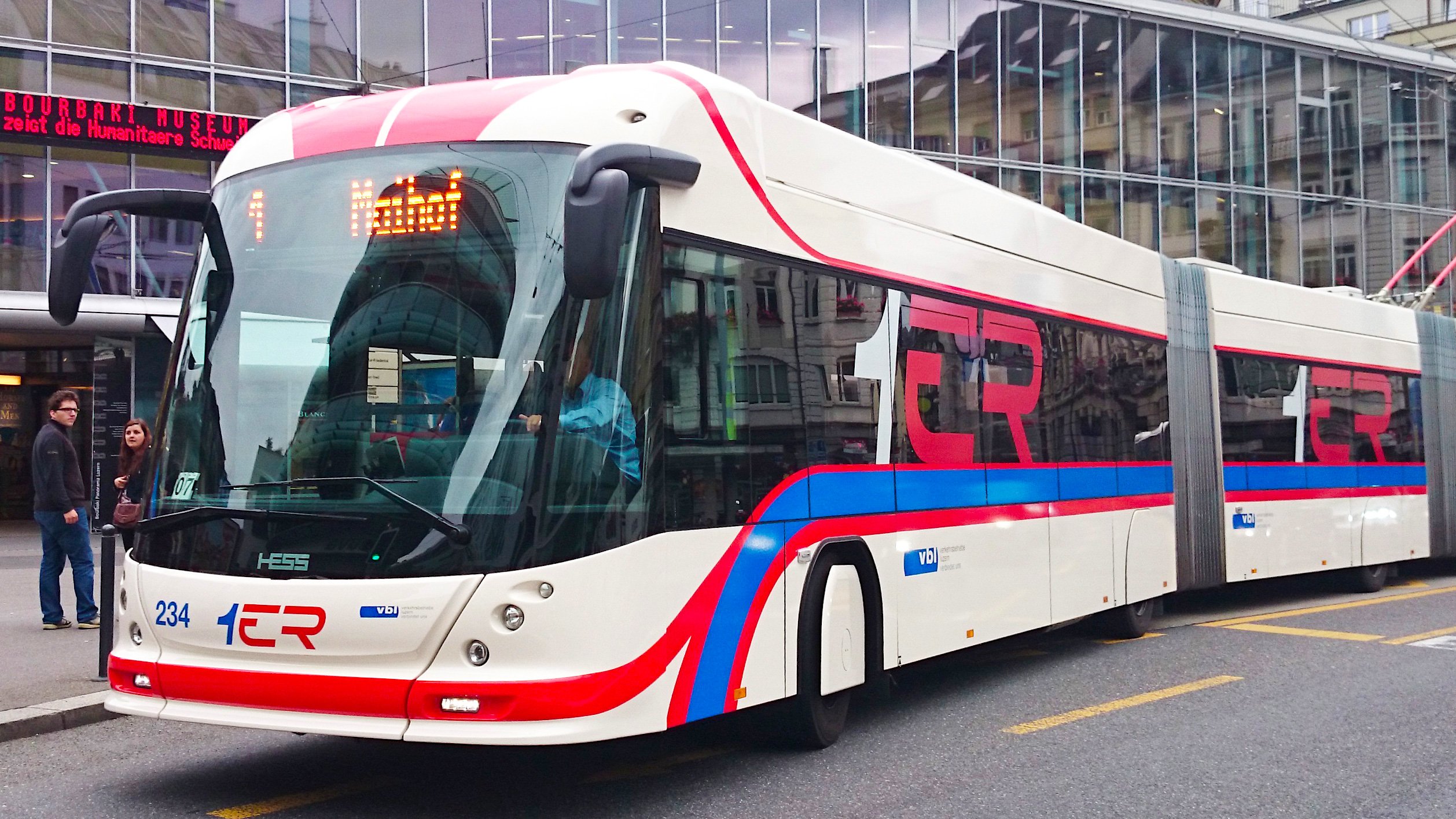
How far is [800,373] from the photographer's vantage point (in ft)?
24.5

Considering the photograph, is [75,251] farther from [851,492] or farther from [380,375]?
[851,492]

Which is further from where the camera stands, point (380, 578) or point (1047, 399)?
point (1047, 399)

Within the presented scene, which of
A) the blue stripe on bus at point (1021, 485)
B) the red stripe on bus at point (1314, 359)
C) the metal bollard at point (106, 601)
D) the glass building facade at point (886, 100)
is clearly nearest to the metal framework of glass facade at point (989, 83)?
the glass building facade at point (886, 100)

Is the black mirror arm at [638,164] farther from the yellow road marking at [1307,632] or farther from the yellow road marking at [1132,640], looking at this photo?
the yellow road marking at [1307,632]

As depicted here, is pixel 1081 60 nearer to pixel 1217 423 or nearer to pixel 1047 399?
pixel 1217 423

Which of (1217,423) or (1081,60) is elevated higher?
(1081,60)

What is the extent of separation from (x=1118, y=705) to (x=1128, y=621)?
3431mm

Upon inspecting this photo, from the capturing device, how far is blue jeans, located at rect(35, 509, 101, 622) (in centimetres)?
1155

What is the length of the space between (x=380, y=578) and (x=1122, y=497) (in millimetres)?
7600

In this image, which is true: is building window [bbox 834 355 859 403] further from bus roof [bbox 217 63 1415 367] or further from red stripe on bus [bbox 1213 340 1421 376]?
red stripe on bus [bbox 1213 340 1421 376]

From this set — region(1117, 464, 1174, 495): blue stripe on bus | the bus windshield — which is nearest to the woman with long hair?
the bus windshield

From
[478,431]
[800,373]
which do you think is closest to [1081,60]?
[800,373]

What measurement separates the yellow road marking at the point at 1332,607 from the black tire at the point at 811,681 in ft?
23.6

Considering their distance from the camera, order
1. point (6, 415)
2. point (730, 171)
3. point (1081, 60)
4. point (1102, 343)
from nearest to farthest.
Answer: point (730, 171) → point (1102, 343) → point (6, 415) → point (1081, 60)
